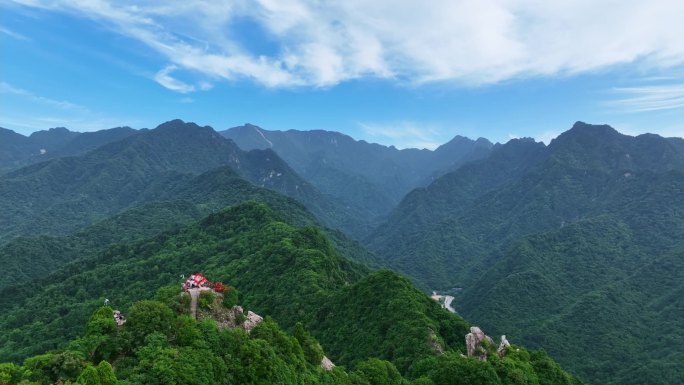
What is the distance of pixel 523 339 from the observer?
7490 inches

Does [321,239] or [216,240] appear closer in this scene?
[321,239]

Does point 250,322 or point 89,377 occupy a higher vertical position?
point 89,377

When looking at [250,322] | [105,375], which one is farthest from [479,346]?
[105,375]

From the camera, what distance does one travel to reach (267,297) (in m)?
113

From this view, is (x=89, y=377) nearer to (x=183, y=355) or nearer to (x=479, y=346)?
(x=183, y=355)

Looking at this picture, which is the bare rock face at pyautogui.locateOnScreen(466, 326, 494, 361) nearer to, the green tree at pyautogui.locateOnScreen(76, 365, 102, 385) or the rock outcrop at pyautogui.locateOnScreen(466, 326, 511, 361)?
the rock outcrop at pyautogui.locateOnScreen(466, 326, 511, 361)

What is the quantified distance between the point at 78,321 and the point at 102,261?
169ft

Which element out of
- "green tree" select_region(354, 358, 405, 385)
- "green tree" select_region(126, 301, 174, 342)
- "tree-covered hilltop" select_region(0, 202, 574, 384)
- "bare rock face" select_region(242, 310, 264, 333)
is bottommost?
"tree-covered hilltop" select_region(0, 202, 574, 384)

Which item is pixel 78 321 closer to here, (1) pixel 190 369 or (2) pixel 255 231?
(2) pixel 255 231

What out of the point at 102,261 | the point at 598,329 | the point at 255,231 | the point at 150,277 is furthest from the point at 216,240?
the point at 598,329

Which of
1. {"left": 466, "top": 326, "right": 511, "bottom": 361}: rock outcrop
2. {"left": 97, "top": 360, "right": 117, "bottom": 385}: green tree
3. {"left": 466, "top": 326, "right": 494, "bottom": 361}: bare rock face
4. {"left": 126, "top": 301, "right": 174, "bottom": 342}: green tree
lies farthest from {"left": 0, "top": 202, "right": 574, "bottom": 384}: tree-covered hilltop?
{"left": 466, "top": 326, "right": 494, "bottom": 361}: bare rock face

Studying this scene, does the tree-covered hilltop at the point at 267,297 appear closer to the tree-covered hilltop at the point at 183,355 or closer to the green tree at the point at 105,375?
the tree-covered hilltop at the point at 183,355

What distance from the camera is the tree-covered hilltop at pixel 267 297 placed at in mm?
71312

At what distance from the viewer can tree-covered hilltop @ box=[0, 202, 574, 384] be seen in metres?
71.3
